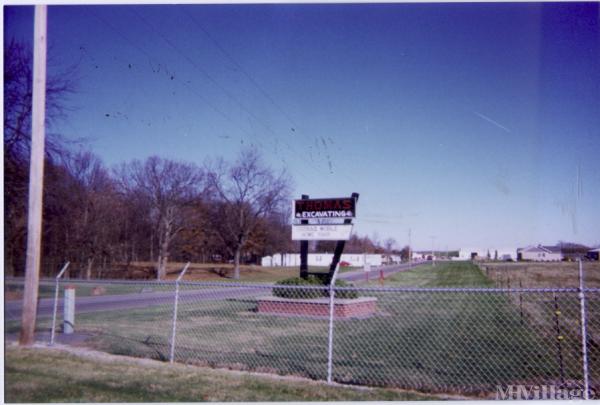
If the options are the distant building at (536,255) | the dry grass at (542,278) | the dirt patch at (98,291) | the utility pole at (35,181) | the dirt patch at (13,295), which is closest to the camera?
the utility pole at (35,181)

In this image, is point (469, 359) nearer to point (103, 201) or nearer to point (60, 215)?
point (60, 215)

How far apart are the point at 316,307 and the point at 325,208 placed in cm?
395

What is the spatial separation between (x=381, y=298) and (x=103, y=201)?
2473 cm

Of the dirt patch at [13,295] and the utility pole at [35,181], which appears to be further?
the dirt patch at [13,295]

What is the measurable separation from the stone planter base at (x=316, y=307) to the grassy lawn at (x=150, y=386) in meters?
7.99

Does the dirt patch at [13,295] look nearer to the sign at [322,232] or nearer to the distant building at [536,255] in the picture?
the sign at [322,232]

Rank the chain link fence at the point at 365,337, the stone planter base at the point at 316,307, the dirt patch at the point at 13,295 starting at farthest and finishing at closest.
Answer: the dirt patch at the point at 13,295 < the stone planter base at the point at 316,307 < the chain link fence at the point at 365,337

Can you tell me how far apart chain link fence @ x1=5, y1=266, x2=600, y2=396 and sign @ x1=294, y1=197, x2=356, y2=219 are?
9.57ft

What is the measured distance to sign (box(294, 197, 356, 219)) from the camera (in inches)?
662

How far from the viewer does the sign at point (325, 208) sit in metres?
16.8

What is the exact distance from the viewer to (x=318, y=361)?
26.7 ft

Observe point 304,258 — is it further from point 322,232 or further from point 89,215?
point 89,215

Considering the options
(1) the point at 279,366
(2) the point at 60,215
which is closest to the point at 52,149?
(2) the point at 60,215

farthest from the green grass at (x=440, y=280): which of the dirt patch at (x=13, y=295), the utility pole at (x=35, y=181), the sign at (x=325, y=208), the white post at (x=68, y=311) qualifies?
the utility pole at (x=35, y=181)
